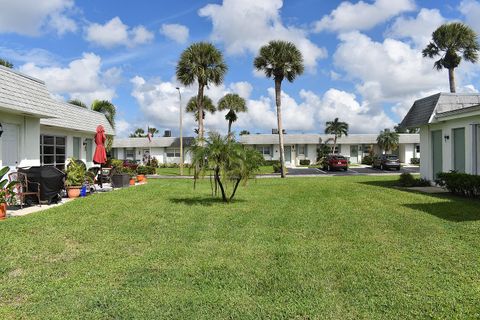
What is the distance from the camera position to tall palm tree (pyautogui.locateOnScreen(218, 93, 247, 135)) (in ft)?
149

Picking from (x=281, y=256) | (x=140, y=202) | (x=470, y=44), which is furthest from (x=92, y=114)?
(x=470, y=44)

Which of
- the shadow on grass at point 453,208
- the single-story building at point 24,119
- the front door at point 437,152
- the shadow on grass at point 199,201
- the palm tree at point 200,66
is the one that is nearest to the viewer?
the shadow on grass at point 453,208

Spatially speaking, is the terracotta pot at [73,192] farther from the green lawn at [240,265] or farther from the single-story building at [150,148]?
the single-story building at [150,148]

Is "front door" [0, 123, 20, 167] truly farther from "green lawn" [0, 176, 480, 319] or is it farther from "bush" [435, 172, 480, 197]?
"bush" [435, 172, 480, 197]

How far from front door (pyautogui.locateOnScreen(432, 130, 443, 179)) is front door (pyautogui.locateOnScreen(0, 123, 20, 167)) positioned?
16589mm

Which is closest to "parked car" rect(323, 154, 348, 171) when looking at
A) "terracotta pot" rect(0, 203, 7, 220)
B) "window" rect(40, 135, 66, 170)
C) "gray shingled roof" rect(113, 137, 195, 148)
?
"gray shingled roof" rect(113, 137, 195, 148)

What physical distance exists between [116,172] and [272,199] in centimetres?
849

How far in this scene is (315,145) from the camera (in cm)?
5391

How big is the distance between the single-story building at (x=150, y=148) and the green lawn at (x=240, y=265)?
150 ft

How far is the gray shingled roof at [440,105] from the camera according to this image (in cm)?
1688

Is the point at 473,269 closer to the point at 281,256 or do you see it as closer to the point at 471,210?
the point at 281,256

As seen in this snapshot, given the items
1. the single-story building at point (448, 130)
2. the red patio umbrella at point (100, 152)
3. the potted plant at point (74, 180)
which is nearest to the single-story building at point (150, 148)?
the red patio umbrella at point (100, 152)

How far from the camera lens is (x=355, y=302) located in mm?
4242

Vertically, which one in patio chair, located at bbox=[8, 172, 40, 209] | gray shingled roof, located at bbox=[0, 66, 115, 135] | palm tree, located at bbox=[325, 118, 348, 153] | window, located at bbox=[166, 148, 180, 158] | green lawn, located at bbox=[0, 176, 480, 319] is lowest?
green lawn, located at bbox=[0, 176, 480, 319]
